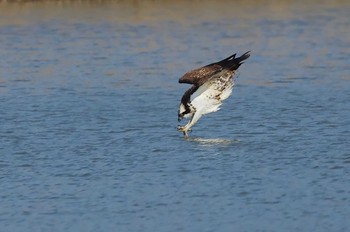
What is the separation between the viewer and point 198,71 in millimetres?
13031

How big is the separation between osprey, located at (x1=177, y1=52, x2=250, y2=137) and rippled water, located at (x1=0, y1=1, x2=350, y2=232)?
28cm

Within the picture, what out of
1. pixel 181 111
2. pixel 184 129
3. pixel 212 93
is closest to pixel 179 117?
pixel 181 111

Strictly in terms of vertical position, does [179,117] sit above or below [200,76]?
below

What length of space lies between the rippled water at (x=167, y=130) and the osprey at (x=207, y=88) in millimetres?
281

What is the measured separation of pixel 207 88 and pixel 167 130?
846 mm

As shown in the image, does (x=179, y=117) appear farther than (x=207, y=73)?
Yes

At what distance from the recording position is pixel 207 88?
43.5 ft

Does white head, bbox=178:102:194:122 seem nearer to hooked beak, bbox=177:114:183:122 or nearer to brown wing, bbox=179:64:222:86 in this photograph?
hooked beak, bbox=177:114:183:122

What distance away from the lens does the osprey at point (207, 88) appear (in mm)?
12945

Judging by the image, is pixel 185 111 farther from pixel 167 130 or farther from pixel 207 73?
pixel 207 73

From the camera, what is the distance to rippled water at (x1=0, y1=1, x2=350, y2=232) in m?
9.85

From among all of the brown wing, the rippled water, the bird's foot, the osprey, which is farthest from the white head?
the brown wing

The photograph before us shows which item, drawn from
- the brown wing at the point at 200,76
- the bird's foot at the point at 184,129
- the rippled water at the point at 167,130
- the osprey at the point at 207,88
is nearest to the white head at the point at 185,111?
the osprey at the point at 207,88

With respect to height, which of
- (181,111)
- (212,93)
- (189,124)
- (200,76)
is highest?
(200,76)
